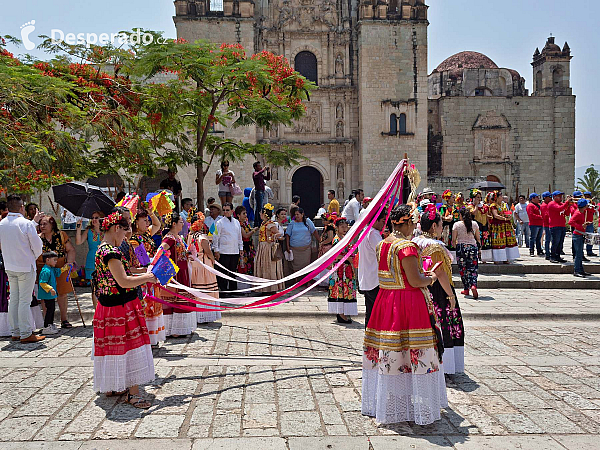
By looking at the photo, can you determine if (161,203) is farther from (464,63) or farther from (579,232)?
(464,63)

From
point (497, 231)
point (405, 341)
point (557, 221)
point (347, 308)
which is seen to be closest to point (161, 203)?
point (347, 308)

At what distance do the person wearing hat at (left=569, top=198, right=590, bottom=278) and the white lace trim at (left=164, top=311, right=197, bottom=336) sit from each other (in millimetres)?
9350

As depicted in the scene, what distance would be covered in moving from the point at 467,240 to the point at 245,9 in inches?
889

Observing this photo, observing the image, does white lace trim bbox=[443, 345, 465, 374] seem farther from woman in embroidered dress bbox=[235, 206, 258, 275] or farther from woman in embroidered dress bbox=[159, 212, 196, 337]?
woman in embroidered dress bbox=[235, 206, 258, 275]

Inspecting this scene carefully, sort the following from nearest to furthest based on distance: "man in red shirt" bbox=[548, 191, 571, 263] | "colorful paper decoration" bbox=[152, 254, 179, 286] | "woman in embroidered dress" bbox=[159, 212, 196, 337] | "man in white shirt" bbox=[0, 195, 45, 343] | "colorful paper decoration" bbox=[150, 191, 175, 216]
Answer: "colorful paper decoration" bbox=[152, 254, 179, 286], "colorful paper decoration" bbox=[150, 191, 175, 216], "man in white shirt" bbox=[0, 195, 45, 343], "woman in embroidered dress" bbox=[159, 212, 196, 337], "man in red shirt" bbox=[548, 191, 571, 263]

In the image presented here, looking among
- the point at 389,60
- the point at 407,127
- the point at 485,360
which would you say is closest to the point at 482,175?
the point at 407,127

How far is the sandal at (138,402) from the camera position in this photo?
4986 millimetres

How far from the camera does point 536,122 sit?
35.2 m

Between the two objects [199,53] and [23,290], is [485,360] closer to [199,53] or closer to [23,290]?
[23,290]

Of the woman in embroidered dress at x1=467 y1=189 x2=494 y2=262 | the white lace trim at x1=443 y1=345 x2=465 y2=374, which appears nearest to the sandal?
the white lace trim at x1=443 y1=345 x2=465 y2=374

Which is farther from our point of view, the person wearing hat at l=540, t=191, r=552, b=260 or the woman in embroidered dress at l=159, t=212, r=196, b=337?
the person wearing hat at l=540, t=191, r=552, b=260

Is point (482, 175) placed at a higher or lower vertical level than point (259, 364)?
higher

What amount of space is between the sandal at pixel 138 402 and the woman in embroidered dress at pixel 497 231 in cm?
1106

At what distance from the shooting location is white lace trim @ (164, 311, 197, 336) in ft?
25.1
